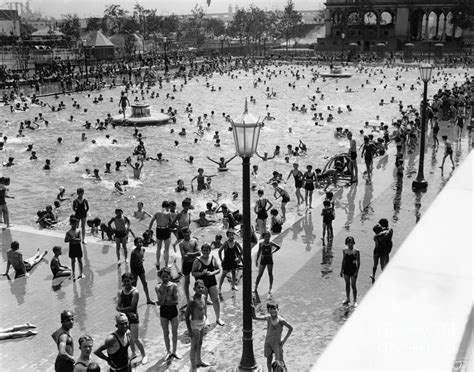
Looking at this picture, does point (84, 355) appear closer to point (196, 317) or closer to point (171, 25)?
point (196, 317)

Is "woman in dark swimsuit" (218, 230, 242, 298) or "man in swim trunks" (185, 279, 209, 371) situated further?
"woman in dark swimsuit" (218, 230, 242, 298)

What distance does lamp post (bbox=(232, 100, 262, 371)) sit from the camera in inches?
252

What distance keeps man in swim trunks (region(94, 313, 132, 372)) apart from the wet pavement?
1.46 m

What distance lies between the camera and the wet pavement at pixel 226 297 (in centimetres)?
799

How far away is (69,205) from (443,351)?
16236mm

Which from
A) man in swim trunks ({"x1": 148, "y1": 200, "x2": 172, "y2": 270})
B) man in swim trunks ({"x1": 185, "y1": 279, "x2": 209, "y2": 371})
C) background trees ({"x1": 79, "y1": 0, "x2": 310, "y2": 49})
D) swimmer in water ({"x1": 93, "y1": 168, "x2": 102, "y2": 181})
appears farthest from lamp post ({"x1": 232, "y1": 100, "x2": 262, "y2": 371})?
background trees ({"x1": 79, "y1": 0, "x2": 310, "y2": 49})

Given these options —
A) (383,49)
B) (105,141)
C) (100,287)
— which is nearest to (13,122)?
(105,141)

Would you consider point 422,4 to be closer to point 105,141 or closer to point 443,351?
point 105,141

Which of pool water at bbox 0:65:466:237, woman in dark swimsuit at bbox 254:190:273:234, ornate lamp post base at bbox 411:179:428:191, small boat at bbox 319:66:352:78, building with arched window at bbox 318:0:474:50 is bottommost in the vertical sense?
pool water at bbox 0:65:466:237

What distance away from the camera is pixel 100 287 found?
10.3 metres

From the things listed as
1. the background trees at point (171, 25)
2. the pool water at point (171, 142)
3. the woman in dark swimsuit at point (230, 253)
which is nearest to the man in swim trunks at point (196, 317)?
the woman in dark swimsuit at point (230, 253)

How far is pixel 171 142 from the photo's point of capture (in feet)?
91.1

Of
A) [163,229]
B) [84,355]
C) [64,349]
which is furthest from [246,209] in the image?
[163,229]

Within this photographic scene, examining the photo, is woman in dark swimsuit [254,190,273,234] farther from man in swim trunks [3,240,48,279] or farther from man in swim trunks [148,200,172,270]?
man in swim trunks [3,240,48,279]
